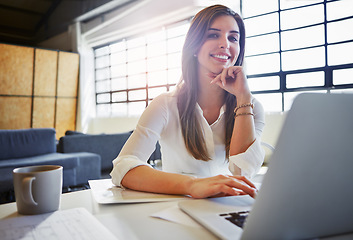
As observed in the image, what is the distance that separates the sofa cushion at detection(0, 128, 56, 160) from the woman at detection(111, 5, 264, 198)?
3080 mm

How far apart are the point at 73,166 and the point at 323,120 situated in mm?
3477

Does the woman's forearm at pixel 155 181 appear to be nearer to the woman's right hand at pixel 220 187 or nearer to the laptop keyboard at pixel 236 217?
the woman's right hand at pixel 220 187

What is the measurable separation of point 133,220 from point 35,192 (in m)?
0.22

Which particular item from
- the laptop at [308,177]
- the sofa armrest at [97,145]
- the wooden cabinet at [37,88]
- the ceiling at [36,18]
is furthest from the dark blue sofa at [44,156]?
the ceiling at [36,18]

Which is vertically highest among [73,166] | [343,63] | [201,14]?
[343,63]

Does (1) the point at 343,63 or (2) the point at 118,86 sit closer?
(1) the point at 343,63

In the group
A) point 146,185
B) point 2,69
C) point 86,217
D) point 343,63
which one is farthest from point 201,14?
point 2,69

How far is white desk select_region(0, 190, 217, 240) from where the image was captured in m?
0.48

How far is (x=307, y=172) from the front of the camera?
0.39 metres

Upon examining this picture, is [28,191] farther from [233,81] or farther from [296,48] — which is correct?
[296,48]

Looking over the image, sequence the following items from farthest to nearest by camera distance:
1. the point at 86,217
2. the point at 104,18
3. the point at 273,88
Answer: the point at 104,18 < the point at 273,88 < the point at 86,217

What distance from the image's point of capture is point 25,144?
12.3ft

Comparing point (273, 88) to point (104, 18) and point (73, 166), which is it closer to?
point (73, 166)

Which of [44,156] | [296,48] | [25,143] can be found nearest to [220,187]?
[44,156]
